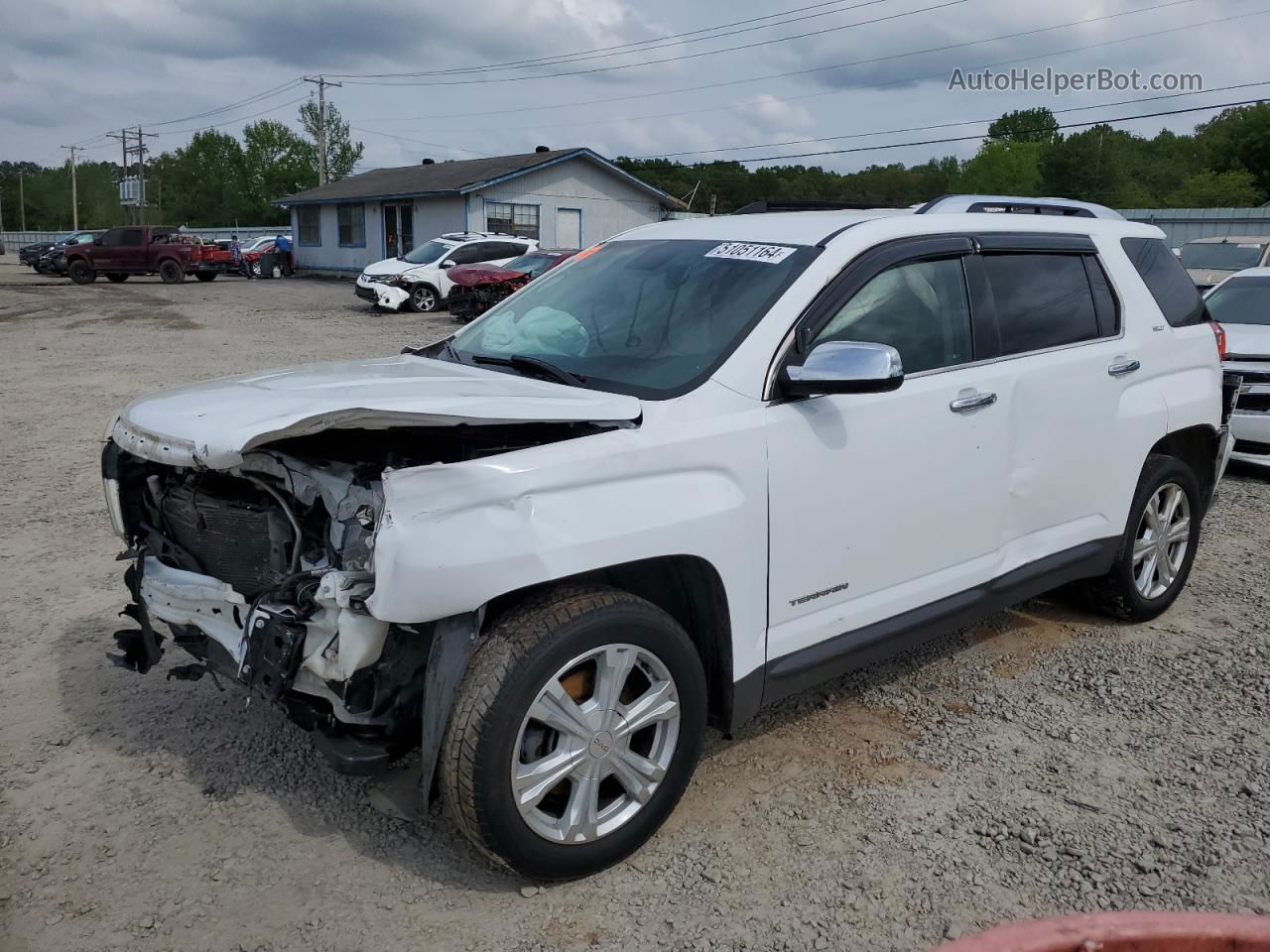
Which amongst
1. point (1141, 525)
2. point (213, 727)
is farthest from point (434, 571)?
point (1141, 525)

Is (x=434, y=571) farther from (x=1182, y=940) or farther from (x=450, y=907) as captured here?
(x=1182, y=940)

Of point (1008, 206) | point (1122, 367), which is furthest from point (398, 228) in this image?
point (1122, 367)

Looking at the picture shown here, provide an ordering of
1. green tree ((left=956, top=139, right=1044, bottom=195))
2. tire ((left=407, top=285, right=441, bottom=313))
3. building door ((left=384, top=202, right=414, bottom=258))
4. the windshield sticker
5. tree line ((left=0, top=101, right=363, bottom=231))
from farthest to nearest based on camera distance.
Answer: tree line ((left=0, top=101, right=363, bottom=231)) < green tree ((left=956, top=139, right=1044, bottom=195)) < building door ((left=384, top=202, right=414, bottom=258)) < tire ((left=407, top=285, right=441, bottom=313)) < the windshield sticker

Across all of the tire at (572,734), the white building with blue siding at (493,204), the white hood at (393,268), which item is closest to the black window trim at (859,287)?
the tire at (572,734)

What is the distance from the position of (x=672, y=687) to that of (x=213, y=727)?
1.94 m

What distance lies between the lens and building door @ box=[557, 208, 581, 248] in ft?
110

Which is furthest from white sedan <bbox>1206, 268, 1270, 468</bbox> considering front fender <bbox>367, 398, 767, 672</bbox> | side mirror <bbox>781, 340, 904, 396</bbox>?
front fender <bbox>367, 398, 767, 672</bbox>

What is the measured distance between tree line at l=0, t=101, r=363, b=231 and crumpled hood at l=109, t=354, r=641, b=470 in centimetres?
8837

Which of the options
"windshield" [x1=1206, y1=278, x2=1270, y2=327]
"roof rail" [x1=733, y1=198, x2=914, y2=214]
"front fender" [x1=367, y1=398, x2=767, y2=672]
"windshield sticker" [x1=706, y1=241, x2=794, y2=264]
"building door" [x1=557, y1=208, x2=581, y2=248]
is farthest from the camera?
"building door" [x1=557, y1=208, x2=581, y2=248]

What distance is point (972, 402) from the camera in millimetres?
3809

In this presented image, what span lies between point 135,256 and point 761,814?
33.9m

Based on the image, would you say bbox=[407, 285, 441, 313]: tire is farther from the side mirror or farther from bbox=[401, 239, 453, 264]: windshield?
→ the side mirror

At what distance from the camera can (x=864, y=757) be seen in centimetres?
377

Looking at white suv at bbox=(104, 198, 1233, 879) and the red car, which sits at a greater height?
the red car
